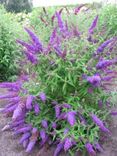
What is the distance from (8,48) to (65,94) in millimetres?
2270

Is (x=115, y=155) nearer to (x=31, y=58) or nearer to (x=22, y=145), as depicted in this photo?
(x=22, y=145)

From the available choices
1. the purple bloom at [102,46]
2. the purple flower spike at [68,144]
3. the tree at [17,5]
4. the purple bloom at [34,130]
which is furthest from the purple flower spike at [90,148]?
the tree at [17,5]

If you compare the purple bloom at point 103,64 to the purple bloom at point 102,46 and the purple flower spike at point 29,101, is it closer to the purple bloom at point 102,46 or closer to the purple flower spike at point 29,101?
the purple bloom at point 102,46

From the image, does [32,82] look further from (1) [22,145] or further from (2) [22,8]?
(2) [22,8]

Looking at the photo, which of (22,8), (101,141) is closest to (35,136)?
(101,141)

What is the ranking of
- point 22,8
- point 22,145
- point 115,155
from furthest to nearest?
point 22,8
point 22,145
point 115,155

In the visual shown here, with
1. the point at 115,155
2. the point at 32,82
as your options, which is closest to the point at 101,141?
the point at 115,155

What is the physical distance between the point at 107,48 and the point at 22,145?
1.40 meters

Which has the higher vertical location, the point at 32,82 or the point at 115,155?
the point at 32,82

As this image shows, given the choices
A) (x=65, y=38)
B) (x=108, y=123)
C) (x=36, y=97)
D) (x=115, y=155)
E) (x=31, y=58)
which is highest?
(x=65, y=38)

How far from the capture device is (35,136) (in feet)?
12.4

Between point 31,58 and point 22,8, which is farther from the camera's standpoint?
point 22,8

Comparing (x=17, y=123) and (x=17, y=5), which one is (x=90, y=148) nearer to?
(x=17, y=123)

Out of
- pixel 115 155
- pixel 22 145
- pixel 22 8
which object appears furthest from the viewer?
pixel 22 8
